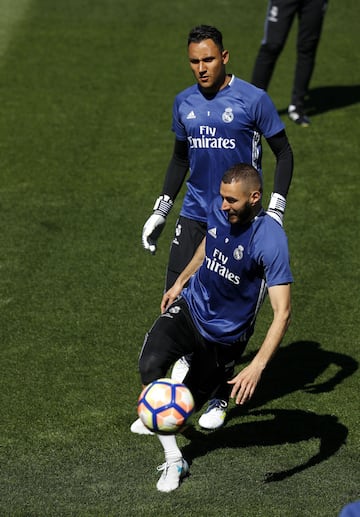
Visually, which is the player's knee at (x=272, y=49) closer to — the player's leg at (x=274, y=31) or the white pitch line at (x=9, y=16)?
the player's leg at (x=274, y=31)

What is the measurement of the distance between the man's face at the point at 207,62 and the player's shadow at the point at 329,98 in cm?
778

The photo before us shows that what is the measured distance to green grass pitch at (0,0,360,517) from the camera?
7746 millimetres

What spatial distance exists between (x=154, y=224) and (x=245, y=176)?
5.97ft

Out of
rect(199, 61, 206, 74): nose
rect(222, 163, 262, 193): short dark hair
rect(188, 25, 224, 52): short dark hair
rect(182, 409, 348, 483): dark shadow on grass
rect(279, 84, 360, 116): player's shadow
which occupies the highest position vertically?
rect(188, 25, 224, 52): short dark hair

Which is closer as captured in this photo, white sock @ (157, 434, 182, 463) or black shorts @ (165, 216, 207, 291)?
white sock @ (157, 434, 182, 463)

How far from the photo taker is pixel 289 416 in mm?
8859

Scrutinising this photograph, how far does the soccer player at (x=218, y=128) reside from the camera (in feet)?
27.7

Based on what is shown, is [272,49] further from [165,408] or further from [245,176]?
Result: [165,408]

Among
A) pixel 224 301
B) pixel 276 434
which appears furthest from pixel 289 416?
pixel 224 301

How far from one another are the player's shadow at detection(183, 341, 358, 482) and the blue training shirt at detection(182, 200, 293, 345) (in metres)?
0.98

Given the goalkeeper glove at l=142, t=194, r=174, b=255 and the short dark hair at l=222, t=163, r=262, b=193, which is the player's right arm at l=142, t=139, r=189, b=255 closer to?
the goalkeeper glove at l=142, t=194, r=174, b=255

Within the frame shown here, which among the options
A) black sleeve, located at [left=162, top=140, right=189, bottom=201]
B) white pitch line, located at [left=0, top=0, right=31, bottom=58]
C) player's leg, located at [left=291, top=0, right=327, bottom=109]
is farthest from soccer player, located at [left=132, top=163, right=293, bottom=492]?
white pitch line, located at [left=0, top=0, right=31, bottom=58]

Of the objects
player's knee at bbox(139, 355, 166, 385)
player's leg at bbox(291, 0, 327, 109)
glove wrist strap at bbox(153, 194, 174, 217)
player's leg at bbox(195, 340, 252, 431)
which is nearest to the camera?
player's knee at bbox(139, 355, 166, 385)

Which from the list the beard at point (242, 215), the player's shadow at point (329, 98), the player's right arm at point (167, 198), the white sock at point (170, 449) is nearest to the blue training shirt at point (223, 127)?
the player's right arm at point (167, 198)
